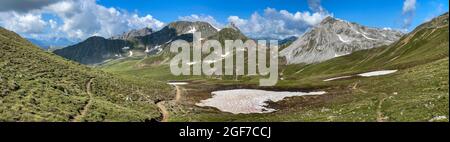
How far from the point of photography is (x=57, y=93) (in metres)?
62.5

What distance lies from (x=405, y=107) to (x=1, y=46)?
257 ft

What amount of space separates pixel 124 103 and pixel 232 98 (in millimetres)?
27194

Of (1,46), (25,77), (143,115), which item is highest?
(1,46)

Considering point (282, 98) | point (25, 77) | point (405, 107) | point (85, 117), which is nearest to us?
point (405, 107)

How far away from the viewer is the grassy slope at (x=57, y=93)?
164 ft

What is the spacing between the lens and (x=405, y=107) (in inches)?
1645

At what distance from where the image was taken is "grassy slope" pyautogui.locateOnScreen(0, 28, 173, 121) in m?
50.0

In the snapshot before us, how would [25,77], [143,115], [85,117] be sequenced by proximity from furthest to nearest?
1. [25,77]
2. [143,115]
3. [85,117]
